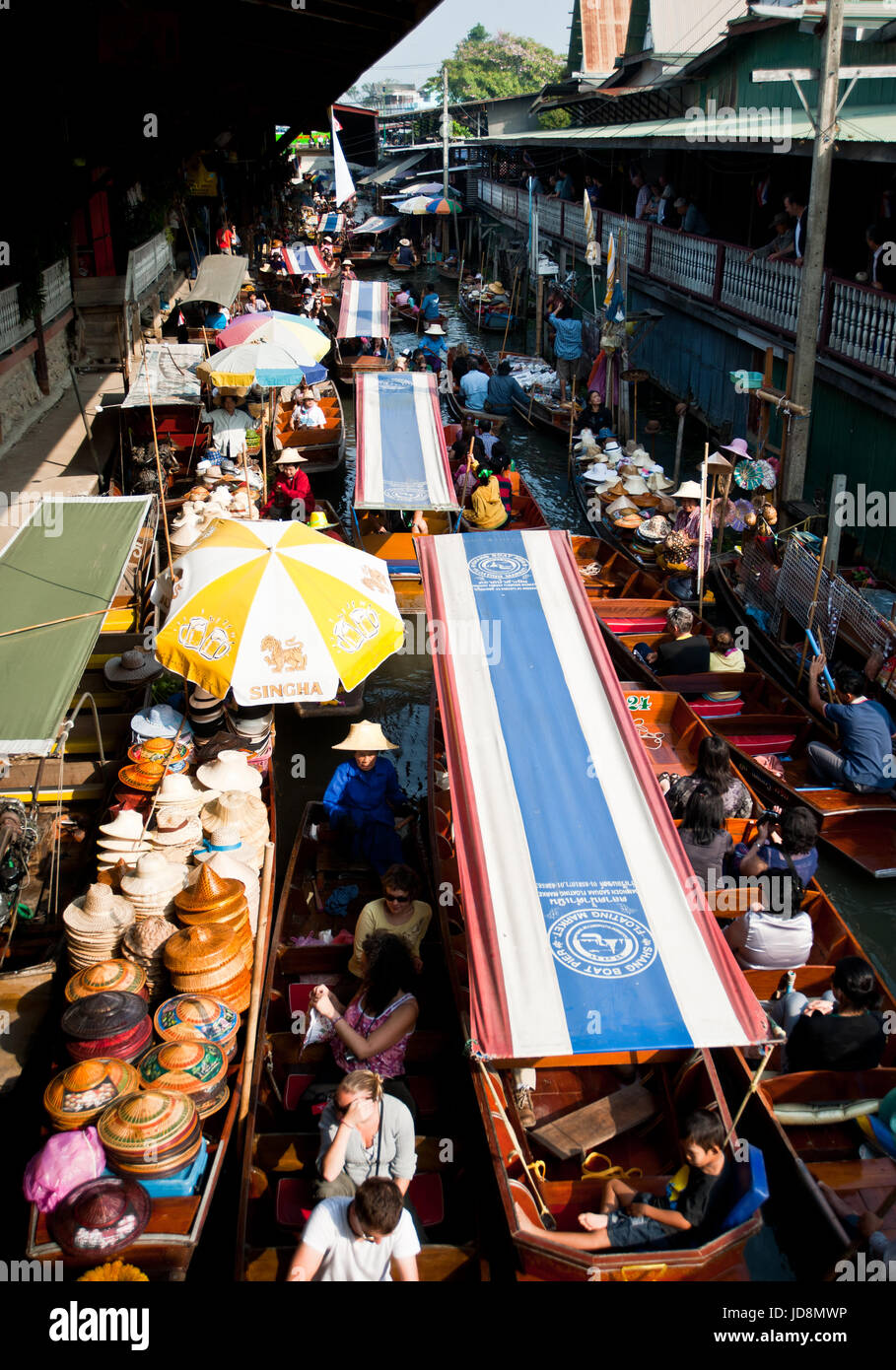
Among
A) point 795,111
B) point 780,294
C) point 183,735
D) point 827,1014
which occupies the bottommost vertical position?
point 827,1014

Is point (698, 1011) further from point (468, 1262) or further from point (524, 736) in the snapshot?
point (524, 736)

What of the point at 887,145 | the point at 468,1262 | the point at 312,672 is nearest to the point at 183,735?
the point at 312,672

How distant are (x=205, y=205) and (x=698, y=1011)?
1076 inches

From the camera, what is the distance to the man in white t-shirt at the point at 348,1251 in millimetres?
4000

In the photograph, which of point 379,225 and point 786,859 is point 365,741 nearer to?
point 786,859

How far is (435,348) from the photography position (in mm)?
22594

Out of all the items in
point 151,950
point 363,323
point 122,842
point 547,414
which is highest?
point 363,323

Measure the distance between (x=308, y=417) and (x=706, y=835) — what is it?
43.1ft

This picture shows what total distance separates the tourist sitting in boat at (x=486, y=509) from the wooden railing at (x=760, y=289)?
4.53 meters

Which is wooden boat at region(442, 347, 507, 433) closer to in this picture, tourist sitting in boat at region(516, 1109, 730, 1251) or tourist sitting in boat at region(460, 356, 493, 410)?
tourist sitting in boat at region(460, 356, 493, 410)

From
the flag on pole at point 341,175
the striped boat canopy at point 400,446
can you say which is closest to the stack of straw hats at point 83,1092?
the striped boat canopy at point 400,446

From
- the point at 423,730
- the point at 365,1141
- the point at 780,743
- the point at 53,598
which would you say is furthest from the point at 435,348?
the point at 365,1141

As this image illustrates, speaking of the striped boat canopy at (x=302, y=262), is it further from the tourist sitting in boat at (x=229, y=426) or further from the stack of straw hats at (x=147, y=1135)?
the stack of straw hats at (x=147, y=1135)

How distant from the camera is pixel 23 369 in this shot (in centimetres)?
1364
